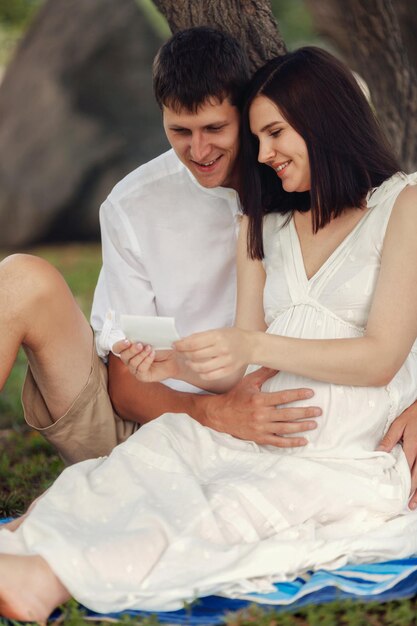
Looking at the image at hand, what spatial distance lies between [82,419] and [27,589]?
1.04 metres

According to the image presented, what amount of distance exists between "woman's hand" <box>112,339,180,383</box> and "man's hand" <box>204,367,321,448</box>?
230mm

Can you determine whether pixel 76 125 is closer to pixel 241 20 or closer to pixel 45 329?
pixel 241 20

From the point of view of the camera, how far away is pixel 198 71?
144 inches

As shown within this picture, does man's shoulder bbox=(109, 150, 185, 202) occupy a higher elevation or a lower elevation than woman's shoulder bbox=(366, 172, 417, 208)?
higher

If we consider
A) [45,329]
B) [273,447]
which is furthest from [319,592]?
[45,329]

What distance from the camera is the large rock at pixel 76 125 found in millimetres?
10172

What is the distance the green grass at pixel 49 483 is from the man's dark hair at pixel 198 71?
5.62 feet

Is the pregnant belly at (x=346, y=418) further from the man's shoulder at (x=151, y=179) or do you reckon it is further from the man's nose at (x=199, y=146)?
the man's shoulder at (x=151, y=179)

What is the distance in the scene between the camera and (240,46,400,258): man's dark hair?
3.46 meters

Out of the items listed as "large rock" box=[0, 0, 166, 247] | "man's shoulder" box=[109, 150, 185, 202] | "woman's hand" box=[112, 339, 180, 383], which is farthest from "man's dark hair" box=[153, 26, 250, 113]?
"large rock" box=[0, 0, 166, 247]

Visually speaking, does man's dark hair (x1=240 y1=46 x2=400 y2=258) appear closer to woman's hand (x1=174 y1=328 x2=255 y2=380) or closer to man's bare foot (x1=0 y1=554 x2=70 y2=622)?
woman's hand (x1=174 y1=328 x2=255 y2=380)

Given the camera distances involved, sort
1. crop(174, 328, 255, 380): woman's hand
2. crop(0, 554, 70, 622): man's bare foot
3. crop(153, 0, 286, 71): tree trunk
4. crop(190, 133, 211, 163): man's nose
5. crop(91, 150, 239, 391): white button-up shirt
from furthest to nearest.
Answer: crop(153, 0, 286, 71): tree trunk < crop(91, 150, 239, 391): white button-up shirt < crop(190, 133, 211, 163): man's nose < crop(174, 328, 255, 380): woman's hand < crop(0, 554, 70, 622): man's bare foot

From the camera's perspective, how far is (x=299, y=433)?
11.1ft

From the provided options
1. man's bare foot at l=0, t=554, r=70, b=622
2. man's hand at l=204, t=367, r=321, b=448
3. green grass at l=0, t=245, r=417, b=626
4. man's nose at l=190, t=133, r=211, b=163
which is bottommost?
green grass at l=0, t=245, r=417, b=626
